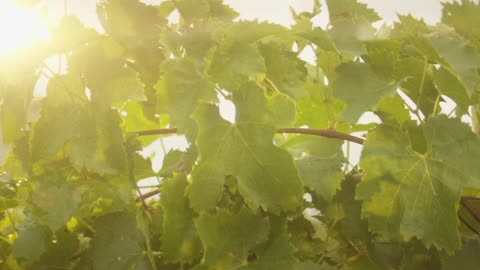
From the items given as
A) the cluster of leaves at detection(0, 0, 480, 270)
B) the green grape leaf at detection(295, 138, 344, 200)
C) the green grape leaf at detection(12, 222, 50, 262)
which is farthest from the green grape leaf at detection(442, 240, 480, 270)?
the green grape leaf at detection(12, 222, 50, 262)

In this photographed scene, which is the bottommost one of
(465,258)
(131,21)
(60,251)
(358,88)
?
(465,258)

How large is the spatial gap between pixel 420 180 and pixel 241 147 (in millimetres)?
197

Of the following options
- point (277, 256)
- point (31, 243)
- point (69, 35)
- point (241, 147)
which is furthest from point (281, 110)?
point (31, 243)

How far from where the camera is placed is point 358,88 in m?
0.62

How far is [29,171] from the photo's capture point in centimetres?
66

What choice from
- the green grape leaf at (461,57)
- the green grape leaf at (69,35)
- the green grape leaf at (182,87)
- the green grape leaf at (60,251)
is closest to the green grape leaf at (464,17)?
the green grape leaf at (461,57)

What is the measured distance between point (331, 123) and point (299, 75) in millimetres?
102

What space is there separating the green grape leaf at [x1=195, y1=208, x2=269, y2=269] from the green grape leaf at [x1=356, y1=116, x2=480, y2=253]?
0.40 feet

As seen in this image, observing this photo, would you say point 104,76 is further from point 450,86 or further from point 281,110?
point 450,86

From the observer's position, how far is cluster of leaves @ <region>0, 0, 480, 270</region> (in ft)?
1.87

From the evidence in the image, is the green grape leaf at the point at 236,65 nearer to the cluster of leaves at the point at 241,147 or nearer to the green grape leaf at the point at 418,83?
the cluster of leaves at the point at 241,147

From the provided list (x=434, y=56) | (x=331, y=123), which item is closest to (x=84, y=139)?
(x=331, y=123)

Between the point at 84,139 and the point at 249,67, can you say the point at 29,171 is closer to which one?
the point at 84,139

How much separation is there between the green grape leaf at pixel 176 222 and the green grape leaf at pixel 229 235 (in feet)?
0.12
